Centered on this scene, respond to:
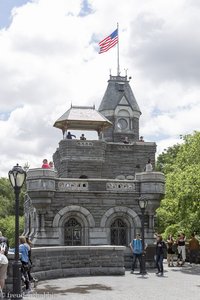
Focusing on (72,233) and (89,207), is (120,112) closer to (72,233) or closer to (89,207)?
(89,207)

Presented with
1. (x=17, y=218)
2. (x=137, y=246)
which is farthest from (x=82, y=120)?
(x=17, y=218)

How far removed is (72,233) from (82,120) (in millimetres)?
10438

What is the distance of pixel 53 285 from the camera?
16.9 metres

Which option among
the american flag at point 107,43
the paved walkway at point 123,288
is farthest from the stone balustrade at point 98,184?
the american flag at point 107,43

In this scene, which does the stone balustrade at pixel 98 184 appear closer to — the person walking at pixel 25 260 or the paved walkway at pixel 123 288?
the paved walkway at pixel 123 288

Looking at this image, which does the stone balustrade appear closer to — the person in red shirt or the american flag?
the person in red shirt

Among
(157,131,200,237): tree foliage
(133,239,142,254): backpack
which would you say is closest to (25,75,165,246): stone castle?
(157,131,200,237): tree foliage

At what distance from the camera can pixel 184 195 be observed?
26906 millimetres

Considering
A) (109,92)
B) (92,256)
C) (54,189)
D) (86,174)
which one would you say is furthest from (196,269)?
(109,92)

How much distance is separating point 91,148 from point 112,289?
19.7 m

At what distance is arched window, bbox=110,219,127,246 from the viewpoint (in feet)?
87.7

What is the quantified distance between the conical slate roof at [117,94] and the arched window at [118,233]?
24494 mm

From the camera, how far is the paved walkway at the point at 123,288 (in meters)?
14.3

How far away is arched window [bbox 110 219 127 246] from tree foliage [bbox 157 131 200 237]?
10.5 ft
